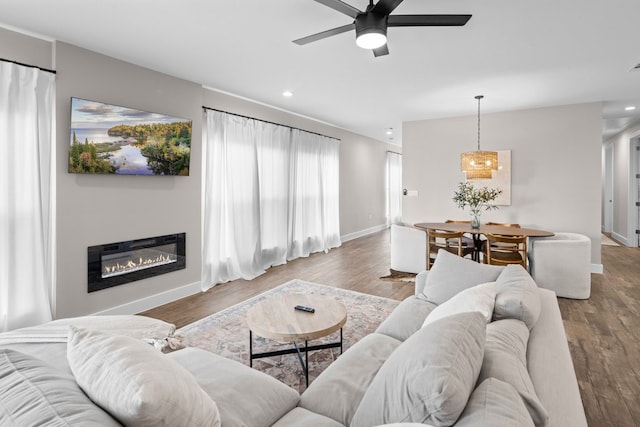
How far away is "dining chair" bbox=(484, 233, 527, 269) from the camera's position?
4.16 metres

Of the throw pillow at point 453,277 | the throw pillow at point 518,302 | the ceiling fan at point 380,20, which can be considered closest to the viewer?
the throw pillow at point 518,302

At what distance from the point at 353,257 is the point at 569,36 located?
14.5 feet

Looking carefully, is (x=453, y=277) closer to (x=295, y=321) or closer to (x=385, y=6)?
(x=295, y=321)

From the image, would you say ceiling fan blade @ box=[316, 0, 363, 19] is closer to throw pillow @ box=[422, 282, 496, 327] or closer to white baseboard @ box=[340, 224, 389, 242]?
throw pillow @ box=[422, 282, 496, 327]

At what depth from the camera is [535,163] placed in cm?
552

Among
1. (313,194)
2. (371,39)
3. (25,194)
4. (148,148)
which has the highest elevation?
(371,39)

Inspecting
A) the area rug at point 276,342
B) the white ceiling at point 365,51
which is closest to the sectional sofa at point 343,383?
the area rug at point 276,342

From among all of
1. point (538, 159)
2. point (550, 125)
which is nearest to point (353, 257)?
point (538, 159)

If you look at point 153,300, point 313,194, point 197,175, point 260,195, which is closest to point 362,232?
point 313,194

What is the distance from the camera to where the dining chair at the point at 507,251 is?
4.16 meters

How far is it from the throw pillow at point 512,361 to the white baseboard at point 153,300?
348 centimetres

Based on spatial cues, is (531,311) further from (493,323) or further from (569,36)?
(569,36)

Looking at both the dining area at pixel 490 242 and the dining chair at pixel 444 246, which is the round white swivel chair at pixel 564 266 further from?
the dining chair at pixel 444 246

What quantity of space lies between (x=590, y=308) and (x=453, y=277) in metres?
2.42
